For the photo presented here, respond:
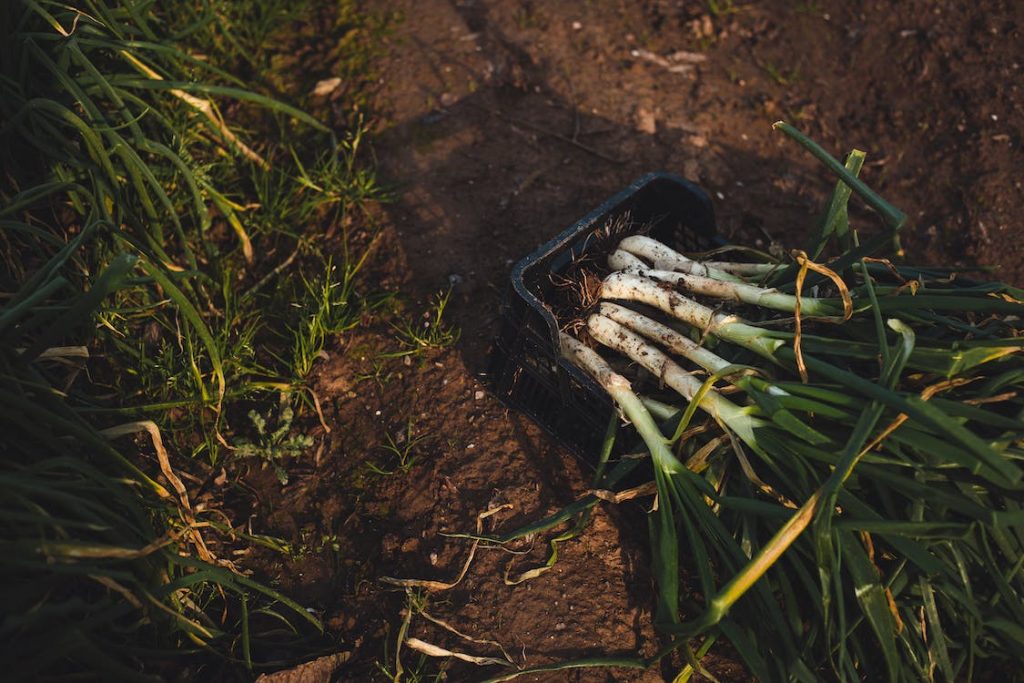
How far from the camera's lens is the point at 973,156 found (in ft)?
7.82

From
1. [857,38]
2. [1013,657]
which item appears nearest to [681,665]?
[1013,657]

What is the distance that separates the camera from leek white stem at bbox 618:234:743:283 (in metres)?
1.78

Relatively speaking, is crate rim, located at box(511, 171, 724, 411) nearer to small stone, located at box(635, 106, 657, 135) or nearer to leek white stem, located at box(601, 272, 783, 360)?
leek white stem, located at box(601, 272, 783, 360)

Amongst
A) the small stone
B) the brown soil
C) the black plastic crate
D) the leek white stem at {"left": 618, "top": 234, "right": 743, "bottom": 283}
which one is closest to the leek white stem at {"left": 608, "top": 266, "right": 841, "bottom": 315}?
the leek white stem at {"left": 618, "top": 234, "right": 743, "bottom": 283}

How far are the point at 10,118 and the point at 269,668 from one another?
1.39 metres

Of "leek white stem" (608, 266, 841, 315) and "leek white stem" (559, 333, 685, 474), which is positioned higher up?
"leek white stem" (608, 266, 841, 315)

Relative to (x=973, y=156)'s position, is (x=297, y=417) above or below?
below

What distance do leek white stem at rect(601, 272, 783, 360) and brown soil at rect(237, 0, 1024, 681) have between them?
0.41 metres

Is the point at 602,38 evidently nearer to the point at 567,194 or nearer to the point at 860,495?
the point at 567,194

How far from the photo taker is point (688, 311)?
1681mm

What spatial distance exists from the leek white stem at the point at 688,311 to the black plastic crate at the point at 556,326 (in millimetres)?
150

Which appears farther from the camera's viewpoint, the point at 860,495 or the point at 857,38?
the point at 857,38

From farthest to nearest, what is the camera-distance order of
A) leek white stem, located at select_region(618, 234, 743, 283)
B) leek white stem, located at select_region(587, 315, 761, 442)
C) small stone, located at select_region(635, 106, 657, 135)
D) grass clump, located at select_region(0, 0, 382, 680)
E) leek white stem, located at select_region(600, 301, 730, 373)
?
small stone, located at select_region(635, 106, 657, 135) → leek white stem, located at select_region(618, 234, 743, 283) → leek white stem, located at select_region(600, 301, 730, 373) → leek white stem, located at select_region(587, 315, 761, 442) → grass clump, located at select_region(0, 0, 382, 680)

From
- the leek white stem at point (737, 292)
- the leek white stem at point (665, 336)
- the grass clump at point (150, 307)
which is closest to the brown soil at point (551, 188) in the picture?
the grass clump at point (150, 307)
